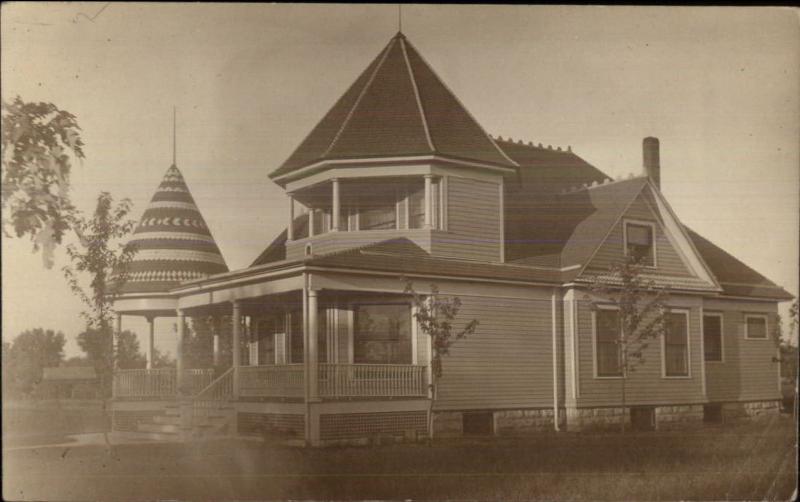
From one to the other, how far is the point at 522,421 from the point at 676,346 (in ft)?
10.8

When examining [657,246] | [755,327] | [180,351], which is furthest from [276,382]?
[755,327]

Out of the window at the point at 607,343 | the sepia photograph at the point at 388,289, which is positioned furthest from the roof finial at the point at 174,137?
the window at the point at 607,343

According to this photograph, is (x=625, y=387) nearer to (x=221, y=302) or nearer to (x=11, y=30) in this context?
(x=221, y=302)

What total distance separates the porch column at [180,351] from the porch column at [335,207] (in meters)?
2.23

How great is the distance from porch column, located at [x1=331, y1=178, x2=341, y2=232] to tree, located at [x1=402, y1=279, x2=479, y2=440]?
1.18 metres

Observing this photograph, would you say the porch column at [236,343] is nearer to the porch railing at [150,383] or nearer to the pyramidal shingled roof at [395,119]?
the porch railing at [150,383]

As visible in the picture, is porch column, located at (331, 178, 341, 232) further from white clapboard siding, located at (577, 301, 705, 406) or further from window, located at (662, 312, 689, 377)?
window, located at (662, 312, 689, 377)

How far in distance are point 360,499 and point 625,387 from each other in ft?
16.1

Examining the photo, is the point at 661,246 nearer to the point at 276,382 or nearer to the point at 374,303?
the point at 374,303

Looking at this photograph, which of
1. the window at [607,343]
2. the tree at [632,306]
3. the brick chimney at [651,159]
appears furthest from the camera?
the tree at [632,306]

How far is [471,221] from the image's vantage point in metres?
12.1

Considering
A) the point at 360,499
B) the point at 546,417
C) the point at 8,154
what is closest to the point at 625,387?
the point at 546,417

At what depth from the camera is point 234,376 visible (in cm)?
1067

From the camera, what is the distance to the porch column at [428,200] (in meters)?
11.4
